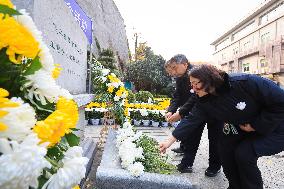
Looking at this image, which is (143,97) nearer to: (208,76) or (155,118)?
(155,118)

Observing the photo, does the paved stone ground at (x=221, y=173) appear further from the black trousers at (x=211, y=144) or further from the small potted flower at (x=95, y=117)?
the small potted flower at (x=95, y=117)

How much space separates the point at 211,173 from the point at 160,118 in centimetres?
551

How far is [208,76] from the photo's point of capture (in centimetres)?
307

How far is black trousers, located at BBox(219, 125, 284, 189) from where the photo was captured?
10.1 ft

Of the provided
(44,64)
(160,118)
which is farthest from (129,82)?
(44,64)

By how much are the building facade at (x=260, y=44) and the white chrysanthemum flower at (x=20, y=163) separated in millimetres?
27199

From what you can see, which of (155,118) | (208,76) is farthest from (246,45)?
(208,76)

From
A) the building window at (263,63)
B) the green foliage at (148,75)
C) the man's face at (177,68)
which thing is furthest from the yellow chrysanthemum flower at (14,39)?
the building window at (263,63)

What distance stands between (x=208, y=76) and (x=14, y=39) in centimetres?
245

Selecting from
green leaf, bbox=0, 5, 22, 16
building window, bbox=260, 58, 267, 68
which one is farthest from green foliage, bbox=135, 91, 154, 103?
building window, bbox=260, 58, 267, 68

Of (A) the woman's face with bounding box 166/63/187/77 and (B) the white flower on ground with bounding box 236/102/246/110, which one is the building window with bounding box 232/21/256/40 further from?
(B) the white flower on ground with bounding box 236/102/246/110

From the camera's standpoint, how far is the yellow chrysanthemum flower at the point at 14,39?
0.77 m

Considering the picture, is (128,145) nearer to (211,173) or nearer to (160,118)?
(211,173)

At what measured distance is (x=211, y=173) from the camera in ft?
15.0
